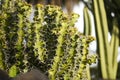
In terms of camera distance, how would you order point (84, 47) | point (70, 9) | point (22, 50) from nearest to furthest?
point (84, 47), point (22, 50), point (70, 9)

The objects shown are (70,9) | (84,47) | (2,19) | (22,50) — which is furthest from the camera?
(70,9)

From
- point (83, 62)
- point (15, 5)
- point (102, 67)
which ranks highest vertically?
point (15, 5)

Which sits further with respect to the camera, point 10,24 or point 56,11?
point 10,24

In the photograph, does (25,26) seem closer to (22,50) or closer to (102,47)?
(22,50)

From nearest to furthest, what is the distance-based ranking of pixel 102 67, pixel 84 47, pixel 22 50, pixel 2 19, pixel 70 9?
pixel 84 47 → pixel 22 50 → pixel 2 19 → pixel 102 67 → pixel 70 9

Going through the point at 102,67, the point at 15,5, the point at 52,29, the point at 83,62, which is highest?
the point at 15,5

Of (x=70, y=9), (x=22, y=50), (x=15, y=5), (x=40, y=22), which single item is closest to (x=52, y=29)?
(x=40, y=22)

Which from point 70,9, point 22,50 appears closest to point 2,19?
point 22,50

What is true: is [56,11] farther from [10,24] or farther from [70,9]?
[70,9]

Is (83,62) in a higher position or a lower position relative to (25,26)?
lower
